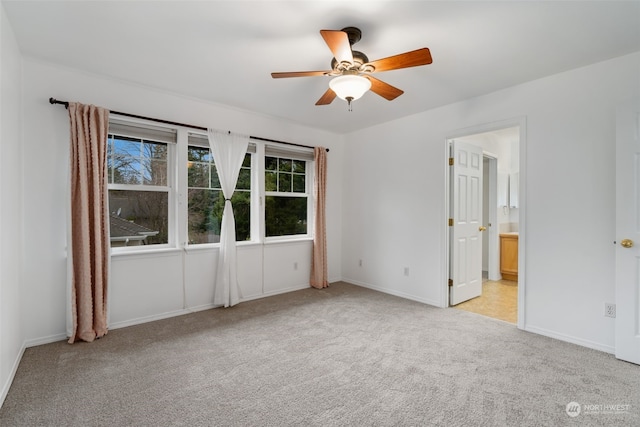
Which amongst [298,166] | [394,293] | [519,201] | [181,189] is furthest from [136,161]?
[519,201]

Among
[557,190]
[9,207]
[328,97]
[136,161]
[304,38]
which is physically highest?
[304,38]

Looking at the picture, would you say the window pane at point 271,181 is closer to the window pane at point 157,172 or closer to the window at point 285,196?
the window at point 285,196

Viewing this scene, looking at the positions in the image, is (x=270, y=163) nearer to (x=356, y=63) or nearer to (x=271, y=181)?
(x=271, y=181)

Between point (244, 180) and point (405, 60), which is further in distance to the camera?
point (244, 180)

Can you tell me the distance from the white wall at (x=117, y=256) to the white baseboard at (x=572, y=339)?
10.0 feet

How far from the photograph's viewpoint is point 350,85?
2271 mm

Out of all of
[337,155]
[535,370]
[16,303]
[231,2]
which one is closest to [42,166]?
[16,303]

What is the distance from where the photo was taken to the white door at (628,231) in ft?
8.02

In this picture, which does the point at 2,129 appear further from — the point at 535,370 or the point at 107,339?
the point at 535,370

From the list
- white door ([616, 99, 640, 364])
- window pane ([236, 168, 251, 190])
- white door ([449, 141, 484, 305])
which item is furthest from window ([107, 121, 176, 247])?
white door ([616, 99, 640, 364])

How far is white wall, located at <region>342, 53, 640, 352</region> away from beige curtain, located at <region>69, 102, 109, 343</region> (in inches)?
139

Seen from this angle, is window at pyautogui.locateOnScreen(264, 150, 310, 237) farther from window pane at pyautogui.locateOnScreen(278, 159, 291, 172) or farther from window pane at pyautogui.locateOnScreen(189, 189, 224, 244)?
window pane at pyautogui.locateOnScreen(189, 189, 224, 244)

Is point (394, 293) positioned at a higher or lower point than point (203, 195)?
lower

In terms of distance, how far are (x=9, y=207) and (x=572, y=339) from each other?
4.72 m
